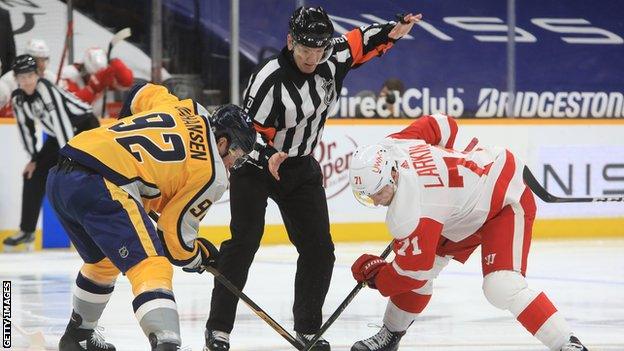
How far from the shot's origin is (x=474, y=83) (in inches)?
452

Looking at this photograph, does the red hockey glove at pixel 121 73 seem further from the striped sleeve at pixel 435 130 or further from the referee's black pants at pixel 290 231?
the striped sleeve at pixel 435 130

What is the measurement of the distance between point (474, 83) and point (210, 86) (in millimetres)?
2314

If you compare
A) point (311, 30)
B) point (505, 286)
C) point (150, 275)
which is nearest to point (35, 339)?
point (150, 275)

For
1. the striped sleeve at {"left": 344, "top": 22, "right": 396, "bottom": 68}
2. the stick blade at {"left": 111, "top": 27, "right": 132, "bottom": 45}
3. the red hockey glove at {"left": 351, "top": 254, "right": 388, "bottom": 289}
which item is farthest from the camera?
the stick blade at {"left": 111, "top": 27, "right": 132, "bottom": 45}

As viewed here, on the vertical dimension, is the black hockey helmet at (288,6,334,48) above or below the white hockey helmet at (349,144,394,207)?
above

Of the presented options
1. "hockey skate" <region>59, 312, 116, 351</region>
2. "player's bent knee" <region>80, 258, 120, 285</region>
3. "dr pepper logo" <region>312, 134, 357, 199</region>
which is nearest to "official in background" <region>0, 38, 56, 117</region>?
"dr pepper logo" <region>312, 134, 357, 199</region>

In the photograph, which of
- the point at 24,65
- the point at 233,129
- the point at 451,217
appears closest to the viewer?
the point at 233,129

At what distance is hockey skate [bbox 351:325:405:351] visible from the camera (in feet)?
17.0

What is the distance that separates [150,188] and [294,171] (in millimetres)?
1082

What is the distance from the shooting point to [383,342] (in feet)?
17.0

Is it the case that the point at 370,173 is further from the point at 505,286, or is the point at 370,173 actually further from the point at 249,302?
the point at 249,302

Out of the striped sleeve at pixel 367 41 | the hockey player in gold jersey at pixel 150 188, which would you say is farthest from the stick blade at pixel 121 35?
the hockey player in gold jersey at pixel 150 188

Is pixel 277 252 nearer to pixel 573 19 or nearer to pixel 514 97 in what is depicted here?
pixel 514 97

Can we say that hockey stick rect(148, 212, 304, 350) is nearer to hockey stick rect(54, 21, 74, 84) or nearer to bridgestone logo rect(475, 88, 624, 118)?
hockey stick rect(54, 21, 74, 84)
